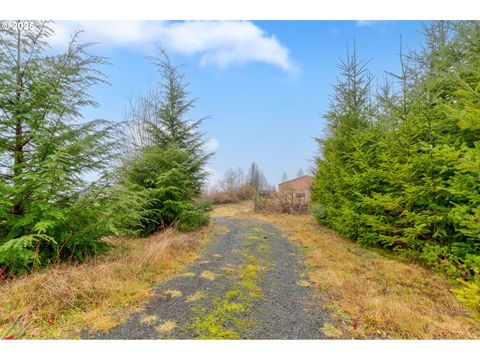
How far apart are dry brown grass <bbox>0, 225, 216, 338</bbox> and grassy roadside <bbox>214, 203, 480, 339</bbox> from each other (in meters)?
2.77

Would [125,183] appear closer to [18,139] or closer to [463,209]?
[18,139]

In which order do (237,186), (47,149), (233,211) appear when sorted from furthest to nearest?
(237,186) < (233,211) < (47,149)

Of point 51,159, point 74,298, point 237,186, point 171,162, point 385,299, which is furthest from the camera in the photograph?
point 237,186

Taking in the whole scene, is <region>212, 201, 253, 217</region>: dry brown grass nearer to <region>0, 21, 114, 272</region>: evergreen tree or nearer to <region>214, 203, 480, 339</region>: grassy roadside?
<region>214, 203, 480, 339</region>: grassy roadside

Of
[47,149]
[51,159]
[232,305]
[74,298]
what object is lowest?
[232,305]

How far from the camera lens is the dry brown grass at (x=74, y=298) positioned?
2.37 metres

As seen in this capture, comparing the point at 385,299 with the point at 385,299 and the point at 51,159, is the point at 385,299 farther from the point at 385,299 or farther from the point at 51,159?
the point at 51,159

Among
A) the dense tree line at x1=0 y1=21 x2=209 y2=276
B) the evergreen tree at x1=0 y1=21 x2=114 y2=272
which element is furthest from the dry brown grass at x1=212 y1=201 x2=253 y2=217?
the evergreen tree at x1=0 y1=21 x2=114 y2=272

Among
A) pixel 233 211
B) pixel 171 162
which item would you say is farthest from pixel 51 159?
pixel 233 211

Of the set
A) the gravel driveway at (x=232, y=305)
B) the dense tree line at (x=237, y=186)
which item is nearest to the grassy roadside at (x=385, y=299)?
the gravel driveway at (x=232, y=305)

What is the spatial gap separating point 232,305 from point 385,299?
2181 mm

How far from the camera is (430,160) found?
377 centimetres
